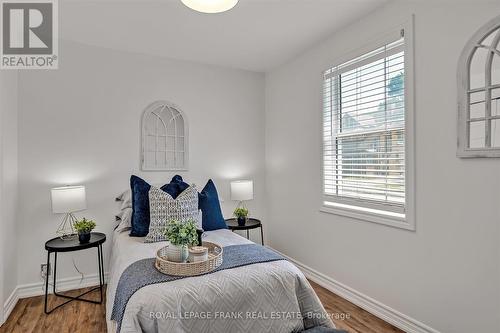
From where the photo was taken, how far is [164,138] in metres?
3.46

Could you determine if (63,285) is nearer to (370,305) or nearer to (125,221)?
(125,221)

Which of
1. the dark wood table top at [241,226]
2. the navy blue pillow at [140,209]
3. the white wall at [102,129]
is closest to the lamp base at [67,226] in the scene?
the white wall at [102,129]

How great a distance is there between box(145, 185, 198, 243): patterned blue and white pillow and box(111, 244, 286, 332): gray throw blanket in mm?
473

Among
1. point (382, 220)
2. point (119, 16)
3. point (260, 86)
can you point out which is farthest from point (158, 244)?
point (260, 86)

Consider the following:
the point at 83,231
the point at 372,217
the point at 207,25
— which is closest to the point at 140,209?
the point at 83,231

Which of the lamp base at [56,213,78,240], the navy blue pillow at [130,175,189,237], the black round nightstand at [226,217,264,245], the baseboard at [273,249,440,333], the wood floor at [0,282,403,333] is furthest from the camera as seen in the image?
the black round nightstand at [226,217,264,245]

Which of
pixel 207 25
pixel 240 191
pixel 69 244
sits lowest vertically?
pixel 69 244

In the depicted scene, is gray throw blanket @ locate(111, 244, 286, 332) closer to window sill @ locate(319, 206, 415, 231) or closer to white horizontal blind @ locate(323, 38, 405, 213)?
window sill @ locate(319, 206, 415, 231)

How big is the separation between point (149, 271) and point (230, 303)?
54 cm

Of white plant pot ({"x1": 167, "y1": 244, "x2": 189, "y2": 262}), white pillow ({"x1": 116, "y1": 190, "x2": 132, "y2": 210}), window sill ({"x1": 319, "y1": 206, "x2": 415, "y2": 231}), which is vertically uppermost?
white pillow ({"x1": 116, "y1": 190, "x2": 132, "y2": 210})

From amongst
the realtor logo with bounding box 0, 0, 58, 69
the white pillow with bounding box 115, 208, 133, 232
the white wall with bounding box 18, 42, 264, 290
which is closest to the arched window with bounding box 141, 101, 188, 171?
the white wall with bounding box 18, 42, 264, 290

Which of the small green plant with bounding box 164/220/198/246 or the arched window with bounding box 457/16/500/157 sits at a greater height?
the arched window with bounding box 457/16/500/157

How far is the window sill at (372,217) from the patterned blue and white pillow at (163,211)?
1350 mm

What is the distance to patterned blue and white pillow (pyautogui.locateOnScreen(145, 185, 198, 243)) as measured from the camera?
2445 millimetres
